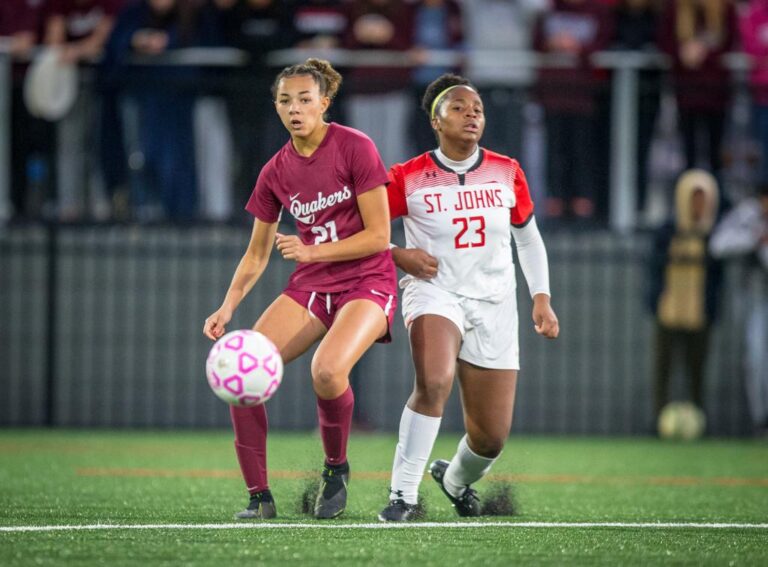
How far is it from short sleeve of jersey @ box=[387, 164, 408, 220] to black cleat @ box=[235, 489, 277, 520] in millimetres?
1604

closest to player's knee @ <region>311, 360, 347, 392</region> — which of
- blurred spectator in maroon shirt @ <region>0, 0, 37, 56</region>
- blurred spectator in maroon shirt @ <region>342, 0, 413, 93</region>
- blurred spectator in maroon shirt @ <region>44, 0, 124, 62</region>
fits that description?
blurred spectator in maroon shirt @ <region>342, 0, 413, 93</region>

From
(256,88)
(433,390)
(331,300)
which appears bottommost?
(433,390)

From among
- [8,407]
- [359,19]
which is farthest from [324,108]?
[8,407]

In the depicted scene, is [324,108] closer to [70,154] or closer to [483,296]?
[483,296]

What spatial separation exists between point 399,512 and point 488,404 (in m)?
0.81

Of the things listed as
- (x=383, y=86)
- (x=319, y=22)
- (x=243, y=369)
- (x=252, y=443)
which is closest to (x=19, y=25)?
(x=319, y=22)

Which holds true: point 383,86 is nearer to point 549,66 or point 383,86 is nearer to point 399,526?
point 549,66

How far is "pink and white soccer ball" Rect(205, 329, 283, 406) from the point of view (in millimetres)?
6941

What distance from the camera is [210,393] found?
1477cm

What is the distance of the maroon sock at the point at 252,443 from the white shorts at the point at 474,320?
958 millimetres

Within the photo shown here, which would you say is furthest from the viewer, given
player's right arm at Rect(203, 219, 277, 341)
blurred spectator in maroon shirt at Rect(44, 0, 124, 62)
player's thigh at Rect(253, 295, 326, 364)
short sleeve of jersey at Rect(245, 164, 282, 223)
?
blurred spectator in maroon shirt at Rect(44, 0, 124, 62)

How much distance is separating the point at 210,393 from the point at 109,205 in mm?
2092

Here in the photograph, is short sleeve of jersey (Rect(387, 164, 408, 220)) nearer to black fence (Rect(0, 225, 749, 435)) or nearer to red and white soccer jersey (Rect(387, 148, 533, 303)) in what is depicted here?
red and white soccer jersey (Rect(387, 148, 533, 303))

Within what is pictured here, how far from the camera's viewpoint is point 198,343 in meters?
14.9
